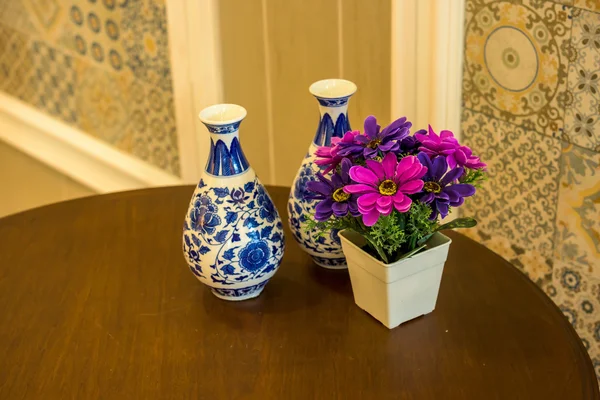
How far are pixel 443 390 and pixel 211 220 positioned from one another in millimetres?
294

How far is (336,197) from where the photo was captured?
2.56 ft

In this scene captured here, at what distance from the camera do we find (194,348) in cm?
85

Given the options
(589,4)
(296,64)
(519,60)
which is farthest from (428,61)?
(296,64)

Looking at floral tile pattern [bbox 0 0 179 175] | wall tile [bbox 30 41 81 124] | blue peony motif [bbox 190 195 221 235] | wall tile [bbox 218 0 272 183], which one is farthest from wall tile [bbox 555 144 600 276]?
wall tile [bbox 30 41 81 124]

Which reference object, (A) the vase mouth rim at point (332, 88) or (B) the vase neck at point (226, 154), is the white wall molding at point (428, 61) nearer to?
(A) the vase mouth rim at point (332, 88)

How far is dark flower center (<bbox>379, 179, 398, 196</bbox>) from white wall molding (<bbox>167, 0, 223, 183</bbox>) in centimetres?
90

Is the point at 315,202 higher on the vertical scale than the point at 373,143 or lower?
lower

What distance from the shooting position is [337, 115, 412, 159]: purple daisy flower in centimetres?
78

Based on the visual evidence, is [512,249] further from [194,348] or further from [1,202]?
[1,202]

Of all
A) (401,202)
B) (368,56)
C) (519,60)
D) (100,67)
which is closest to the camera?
(401,202)

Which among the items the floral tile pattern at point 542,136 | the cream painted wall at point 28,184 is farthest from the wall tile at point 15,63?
the floral tile pattern at point 542,136

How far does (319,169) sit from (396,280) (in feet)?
0.55

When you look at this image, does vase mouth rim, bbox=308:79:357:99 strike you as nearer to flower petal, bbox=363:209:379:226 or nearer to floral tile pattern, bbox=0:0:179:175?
flower petal, bbox=363:209:379:226

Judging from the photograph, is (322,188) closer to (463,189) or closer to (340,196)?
(340,196)
